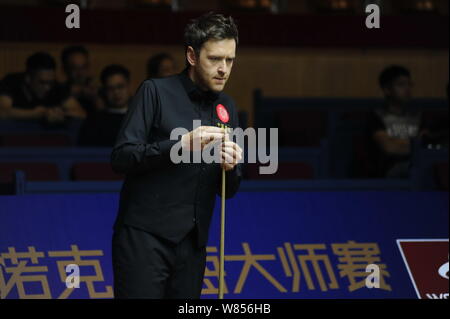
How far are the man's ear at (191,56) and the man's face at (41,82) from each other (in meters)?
3.43

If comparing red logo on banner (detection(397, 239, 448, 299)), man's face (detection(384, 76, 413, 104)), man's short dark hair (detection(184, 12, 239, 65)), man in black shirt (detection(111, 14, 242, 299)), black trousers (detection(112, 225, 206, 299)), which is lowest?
red logo on banner (detection(397, 239, 448, 299))

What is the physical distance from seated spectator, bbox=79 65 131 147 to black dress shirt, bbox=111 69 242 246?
9.45 ft

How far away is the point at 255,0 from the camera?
8094mm

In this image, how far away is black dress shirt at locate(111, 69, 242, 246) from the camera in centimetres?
295

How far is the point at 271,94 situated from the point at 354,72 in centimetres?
78

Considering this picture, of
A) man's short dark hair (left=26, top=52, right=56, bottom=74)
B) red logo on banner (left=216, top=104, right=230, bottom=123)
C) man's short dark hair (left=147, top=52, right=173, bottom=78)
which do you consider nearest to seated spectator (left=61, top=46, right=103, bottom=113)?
man's short dark hair (left=26, top=52, right=56, bottom=74)

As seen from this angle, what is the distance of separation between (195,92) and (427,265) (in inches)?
78.2

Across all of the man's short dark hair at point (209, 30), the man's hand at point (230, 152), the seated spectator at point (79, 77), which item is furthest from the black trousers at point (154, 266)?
the seated spectator at point (79, 77)

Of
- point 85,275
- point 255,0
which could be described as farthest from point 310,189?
point 255,0

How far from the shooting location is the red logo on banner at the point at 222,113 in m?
3.10

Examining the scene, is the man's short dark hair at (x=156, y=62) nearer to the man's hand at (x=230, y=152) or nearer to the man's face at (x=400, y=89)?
the man's face at (x=400, y=89)

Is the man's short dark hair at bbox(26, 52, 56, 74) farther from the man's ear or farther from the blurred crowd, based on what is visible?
the man's ear

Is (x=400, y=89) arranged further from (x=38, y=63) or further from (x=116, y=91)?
(x=38, y=63)
